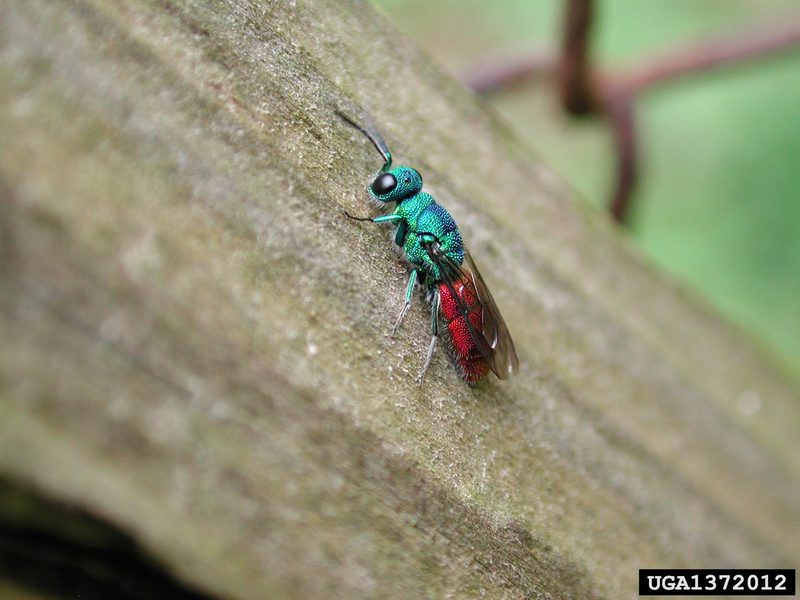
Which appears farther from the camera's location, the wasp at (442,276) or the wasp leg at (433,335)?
the wasp at (442,276)

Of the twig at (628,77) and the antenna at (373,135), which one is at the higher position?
the twig at (628,77)

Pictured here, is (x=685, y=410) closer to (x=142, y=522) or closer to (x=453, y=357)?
(x=453, y=357)

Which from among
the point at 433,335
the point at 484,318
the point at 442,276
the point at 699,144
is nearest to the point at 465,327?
the point at 484,318

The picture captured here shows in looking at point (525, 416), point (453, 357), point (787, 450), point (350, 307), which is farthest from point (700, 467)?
point (350, 307)

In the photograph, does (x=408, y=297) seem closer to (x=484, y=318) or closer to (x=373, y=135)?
(x=373, y=135)

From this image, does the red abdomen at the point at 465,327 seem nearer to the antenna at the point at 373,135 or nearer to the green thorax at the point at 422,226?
the green thorax at the point at 422,226

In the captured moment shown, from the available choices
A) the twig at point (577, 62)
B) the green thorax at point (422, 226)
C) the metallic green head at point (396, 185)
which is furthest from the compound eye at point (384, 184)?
the twig at point (577, 62)
